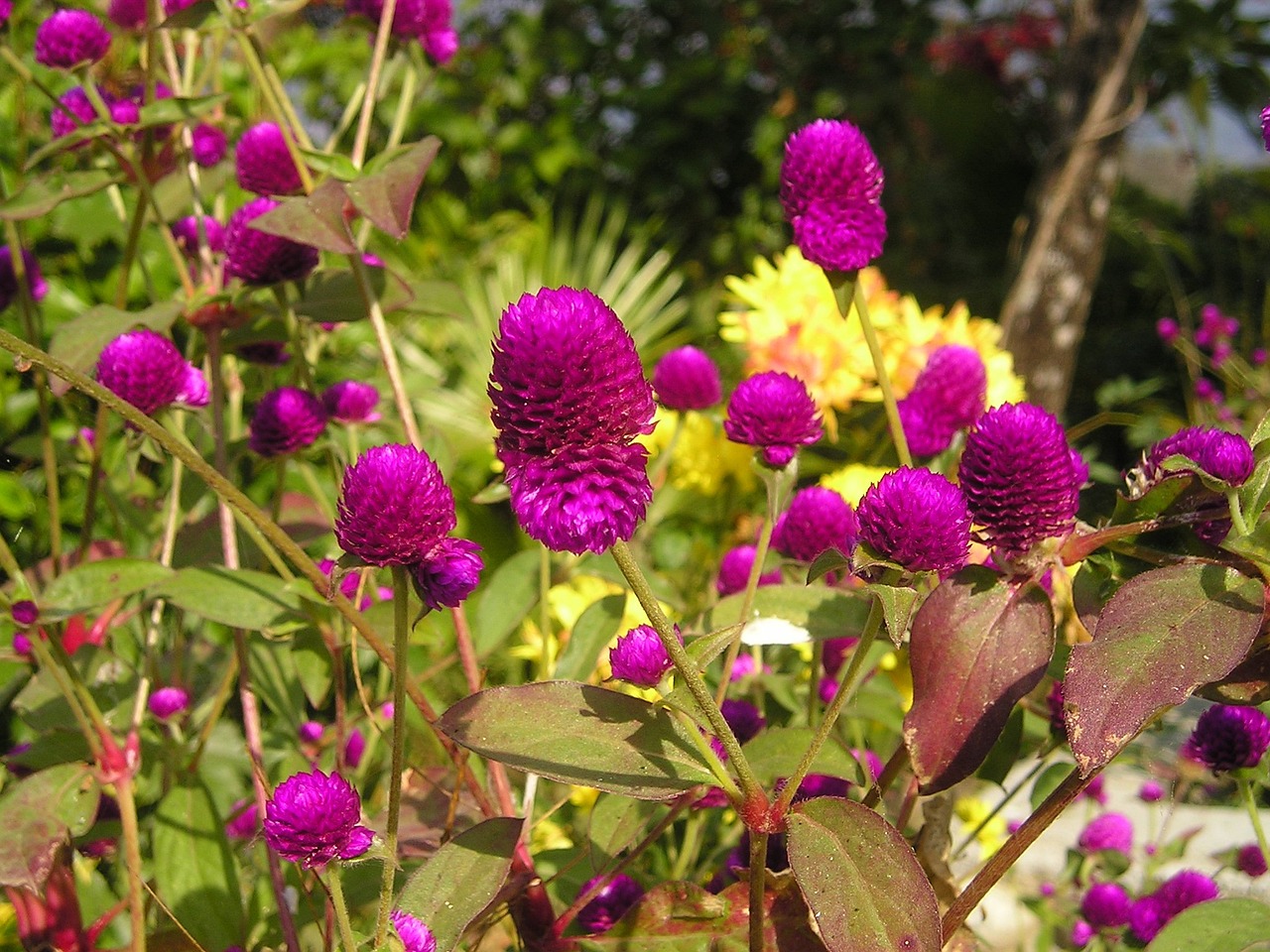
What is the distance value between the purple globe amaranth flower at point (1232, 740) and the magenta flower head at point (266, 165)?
0.83m

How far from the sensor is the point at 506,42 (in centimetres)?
459

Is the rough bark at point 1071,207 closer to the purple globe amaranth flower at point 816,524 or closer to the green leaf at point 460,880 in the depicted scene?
the purple globe amaranth flower at point 816,524

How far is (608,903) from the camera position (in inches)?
32.8

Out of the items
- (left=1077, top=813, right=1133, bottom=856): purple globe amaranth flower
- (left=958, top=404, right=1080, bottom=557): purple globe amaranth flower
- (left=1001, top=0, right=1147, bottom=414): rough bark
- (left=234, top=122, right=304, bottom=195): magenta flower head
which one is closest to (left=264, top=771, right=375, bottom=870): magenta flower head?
(left=958, top=404, right=1080, bottom=557): purple globe amaranth flower

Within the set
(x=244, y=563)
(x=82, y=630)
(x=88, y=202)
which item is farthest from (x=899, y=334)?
(x=88, y=202)

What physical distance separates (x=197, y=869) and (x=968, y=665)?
624mm

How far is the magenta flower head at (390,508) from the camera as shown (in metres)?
0.60

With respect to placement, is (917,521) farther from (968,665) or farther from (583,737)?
(583,737)

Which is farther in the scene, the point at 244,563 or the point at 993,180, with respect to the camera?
the point at 993,180

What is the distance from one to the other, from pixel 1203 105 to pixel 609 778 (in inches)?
162

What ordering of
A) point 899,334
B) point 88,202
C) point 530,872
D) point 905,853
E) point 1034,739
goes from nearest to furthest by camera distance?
point 905,853, point 530,872, point 1034,739, point 899,334, point 88,202

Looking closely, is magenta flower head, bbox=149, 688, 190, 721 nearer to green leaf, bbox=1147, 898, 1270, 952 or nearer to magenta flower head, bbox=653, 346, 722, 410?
magenta flower head, bbox=653, 346, 722, 410

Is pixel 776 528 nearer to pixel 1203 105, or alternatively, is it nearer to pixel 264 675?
pixel 264 675

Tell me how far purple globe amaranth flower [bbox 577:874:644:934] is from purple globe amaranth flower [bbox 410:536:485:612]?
28 centimetres
